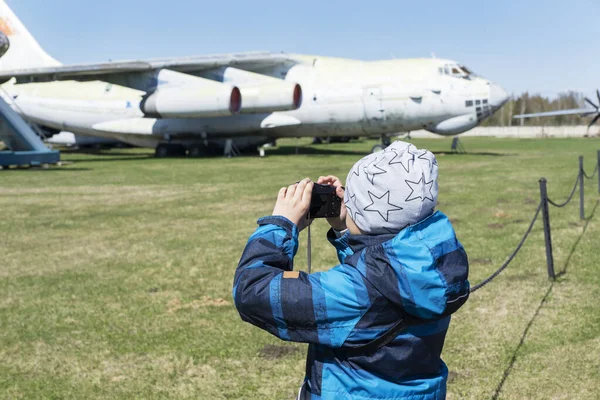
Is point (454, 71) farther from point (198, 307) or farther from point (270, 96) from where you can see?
point (198, 307)

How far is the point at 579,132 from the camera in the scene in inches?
2125

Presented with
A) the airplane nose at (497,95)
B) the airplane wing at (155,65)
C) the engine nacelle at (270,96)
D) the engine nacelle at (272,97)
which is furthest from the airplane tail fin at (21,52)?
the airplane nose at (497,95)

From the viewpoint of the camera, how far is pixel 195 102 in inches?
782

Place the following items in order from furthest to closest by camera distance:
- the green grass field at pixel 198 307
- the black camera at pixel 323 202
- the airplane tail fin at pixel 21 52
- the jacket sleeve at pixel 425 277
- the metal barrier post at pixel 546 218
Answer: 1. the airplane tail fin at pixel 21 52
2. the metal barrier post at pixel 546 218
3. the green grass field at pixel 198 307
4. the black camera at pixel 323 202
5. the jacket sleeve at pixel 425 277

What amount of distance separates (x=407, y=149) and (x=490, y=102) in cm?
1912

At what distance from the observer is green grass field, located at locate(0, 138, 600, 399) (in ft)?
13.0

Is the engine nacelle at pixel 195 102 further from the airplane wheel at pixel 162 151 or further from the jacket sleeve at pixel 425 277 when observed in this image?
the jacket sleeve at pixel 425 277

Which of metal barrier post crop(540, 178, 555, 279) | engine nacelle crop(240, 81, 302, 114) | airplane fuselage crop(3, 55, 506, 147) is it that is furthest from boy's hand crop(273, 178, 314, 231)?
airplane fuselage crop(3, 55, 506, 147)

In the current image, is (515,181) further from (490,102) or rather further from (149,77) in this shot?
(149,77)

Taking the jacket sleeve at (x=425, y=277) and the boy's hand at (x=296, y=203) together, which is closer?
the jacket sleeve at (x=425, y=277)

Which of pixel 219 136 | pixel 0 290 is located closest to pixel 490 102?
pixel 219 136

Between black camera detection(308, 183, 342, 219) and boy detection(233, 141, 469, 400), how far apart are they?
167 mm

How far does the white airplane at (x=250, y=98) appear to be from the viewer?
19609mm

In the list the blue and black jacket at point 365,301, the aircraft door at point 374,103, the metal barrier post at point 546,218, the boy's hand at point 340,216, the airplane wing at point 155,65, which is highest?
the airplane wing at point 155,65
